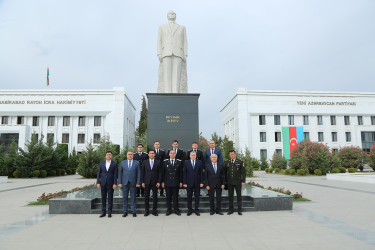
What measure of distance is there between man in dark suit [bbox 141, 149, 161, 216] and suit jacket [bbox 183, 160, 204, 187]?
0.71m

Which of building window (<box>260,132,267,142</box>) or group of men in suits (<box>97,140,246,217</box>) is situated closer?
group of men in suits (<box>97,140,246,217</box>)

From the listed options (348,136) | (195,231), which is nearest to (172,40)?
(195,231)

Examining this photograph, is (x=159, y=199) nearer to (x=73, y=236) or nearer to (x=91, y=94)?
(x=73, y=236)

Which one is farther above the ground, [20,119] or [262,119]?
[262,119]

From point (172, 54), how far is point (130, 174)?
594cm

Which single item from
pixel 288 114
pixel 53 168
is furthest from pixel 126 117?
pixel 288 114

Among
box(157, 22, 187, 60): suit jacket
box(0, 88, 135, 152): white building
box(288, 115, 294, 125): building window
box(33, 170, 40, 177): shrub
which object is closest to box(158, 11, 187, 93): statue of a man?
box(157, 22, 187, 60): suit jacket

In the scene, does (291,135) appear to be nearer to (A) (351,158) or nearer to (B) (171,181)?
(A) (351,158)

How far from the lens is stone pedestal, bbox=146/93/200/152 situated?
9.37 m

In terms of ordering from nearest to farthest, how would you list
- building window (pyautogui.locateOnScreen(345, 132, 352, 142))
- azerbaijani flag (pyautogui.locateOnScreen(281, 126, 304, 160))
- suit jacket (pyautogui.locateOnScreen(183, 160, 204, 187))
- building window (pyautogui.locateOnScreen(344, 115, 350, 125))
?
suit jacket (pyautogui.locateOnScreen(183, 160, 204, 187)) → azerbaijani flag (pyautogui.locateOnScreen(281, 126, 304, 160)) → building window (pyautogui.locateOnScreen(345, 132, 352, 142)) → building window (pyautogui.locateOnScreen(344, 115, 350, 125))

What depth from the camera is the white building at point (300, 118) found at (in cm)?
4581

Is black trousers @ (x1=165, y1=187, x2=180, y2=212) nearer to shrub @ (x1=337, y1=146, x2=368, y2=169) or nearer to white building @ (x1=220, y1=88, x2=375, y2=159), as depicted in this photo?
shrub @ (x1=337, y1=146, x2=368, y2=169)

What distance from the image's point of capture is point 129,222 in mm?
6211

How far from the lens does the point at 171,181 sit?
23.1 feet
